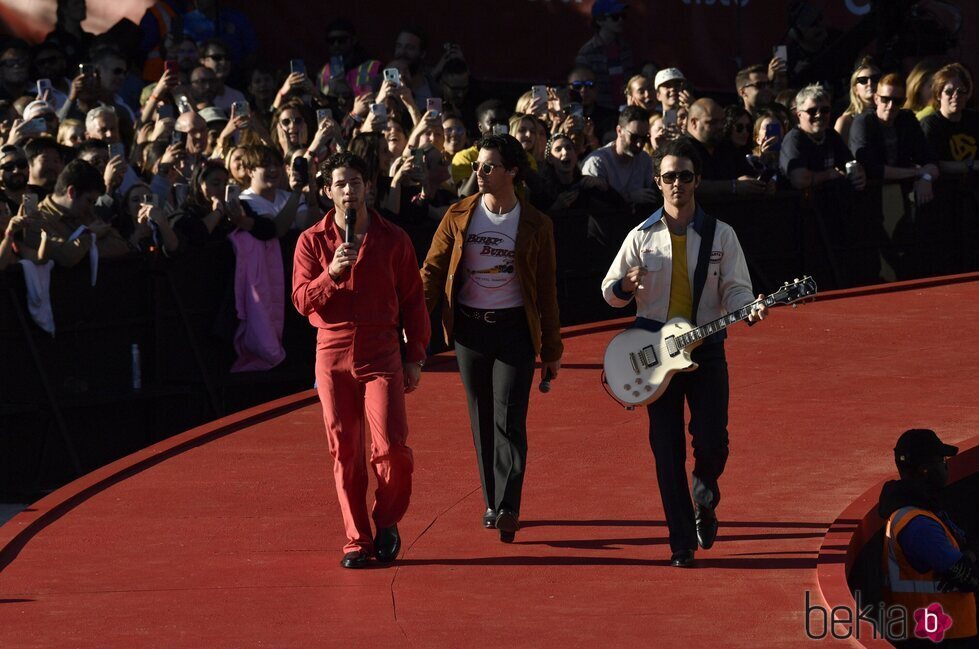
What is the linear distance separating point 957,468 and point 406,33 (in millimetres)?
8710

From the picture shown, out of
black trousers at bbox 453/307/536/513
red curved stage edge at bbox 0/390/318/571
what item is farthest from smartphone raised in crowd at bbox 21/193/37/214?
black trousers at bbox 453/307/536/513

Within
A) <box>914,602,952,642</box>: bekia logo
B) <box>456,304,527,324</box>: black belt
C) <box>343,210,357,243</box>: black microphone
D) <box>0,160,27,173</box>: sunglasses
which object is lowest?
<box>914,602,952,642</box>: bekia logo

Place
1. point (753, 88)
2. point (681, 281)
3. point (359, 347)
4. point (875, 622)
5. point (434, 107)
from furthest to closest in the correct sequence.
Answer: point (753, 88), point (434, 107), point (681, 281), point (359, 347), point (875, 622)

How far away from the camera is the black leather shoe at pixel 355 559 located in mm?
8453

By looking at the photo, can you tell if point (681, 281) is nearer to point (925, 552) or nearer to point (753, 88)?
point (925, 552)

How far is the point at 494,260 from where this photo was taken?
886 centimetres

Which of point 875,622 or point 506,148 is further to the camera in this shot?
point 506,148

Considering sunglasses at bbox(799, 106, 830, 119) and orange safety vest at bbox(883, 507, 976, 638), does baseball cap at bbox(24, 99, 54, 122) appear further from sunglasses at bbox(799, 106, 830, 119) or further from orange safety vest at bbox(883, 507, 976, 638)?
orange safety vest at bbox(883, 507, 976, 638)

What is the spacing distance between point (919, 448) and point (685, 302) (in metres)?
1.21

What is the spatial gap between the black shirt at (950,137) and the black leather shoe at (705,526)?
9770 mm

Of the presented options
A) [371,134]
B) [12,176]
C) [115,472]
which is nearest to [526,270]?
[115,472]

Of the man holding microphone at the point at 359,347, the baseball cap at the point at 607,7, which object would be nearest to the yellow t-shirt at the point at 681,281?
the man holding microphone at the point at 359,347

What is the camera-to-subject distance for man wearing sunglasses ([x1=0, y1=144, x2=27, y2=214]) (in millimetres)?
12242

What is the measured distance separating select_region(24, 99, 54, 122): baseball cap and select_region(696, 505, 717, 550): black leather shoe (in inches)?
276
